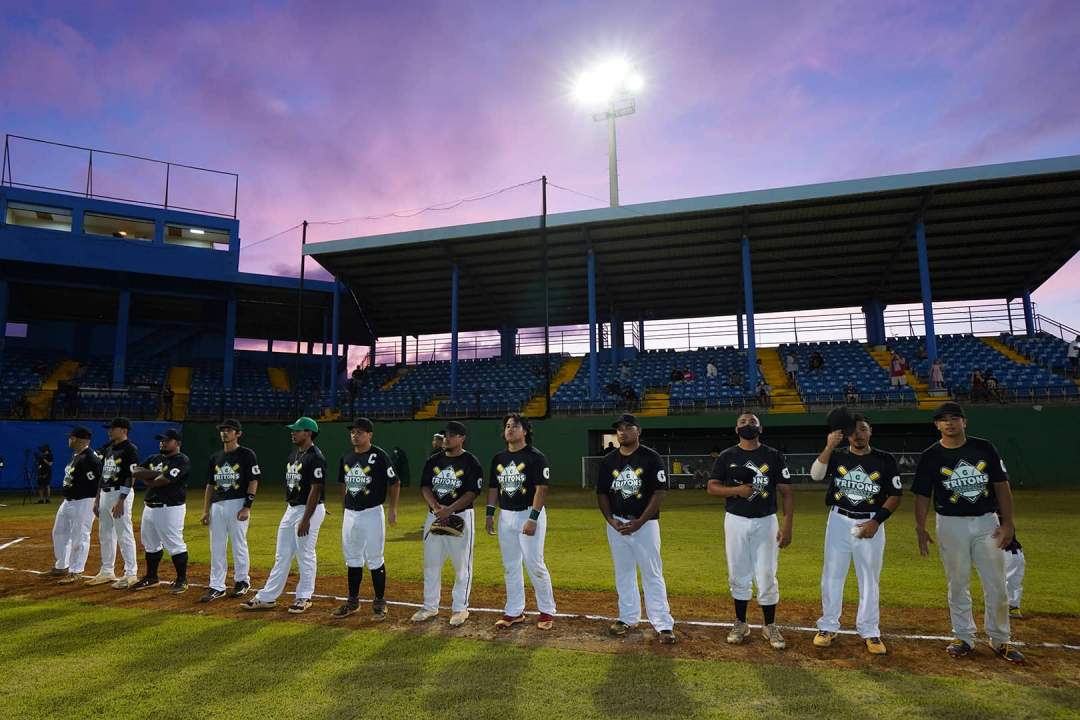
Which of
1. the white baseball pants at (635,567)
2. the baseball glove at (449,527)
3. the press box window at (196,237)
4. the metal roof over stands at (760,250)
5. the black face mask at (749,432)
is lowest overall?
the white baseball pants at (635,567)

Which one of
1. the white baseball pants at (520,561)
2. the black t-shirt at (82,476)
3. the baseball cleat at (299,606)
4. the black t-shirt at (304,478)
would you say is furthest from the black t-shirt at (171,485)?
the white baseball pants at (520,561)

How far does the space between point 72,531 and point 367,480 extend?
5541 mm

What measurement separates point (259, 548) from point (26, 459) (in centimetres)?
2011

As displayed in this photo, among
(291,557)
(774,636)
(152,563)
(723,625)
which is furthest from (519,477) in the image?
(152,563)

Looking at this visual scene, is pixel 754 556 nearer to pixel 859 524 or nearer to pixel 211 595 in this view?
pixel 859 524

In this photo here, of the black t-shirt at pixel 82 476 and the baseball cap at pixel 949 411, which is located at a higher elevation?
the baseball cap at pixel 949 411

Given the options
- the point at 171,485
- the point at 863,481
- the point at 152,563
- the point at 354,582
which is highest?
the point at 863,481

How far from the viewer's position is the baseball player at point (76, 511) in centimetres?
877

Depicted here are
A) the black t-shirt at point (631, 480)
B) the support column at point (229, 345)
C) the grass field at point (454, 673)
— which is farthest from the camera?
the support column at point (229, 345)

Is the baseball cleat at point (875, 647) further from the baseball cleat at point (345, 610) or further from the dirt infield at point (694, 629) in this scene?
the baseball cleat at point (345, 610)

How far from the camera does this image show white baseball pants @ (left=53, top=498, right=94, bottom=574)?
8.77 m

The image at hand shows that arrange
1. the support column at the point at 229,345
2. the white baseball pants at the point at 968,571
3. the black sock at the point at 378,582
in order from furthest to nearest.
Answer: the support column at the point at 229,345 → the black sock at the point at 378,582 → the white baseball pants at the point at 968,571

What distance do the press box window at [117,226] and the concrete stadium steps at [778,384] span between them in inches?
1334

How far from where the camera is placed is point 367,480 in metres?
6.75
